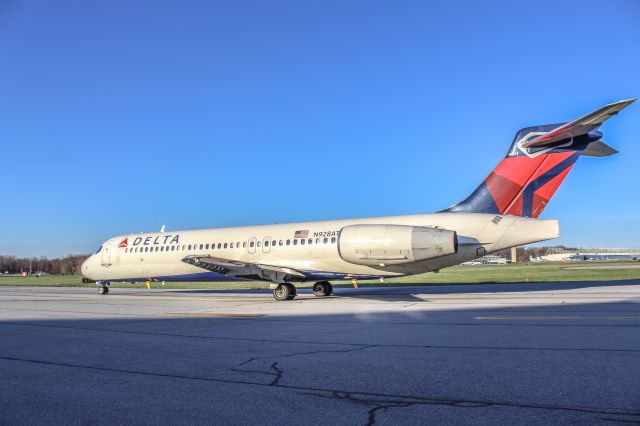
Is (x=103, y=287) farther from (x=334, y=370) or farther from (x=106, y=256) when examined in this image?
(x=334, y=370)

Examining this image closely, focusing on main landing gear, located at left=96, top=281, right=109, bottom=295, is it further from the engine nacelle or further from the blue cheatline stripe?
the blue cheatline stripe

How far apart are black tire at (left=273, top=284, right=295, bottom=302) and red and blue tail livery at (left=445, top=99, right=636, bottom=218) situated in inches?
294

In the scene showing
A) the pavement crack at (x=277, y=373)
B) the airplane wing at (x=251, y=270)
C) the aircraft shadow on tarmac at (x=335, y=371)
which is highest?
the airplane wing at (x=251, y=270)

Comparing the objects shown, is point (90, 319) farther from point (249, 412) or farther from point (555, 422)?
point (555, 422)

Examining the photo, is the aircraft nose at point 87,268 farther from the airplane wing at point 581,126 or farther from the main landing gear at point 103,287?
the airplane wing at point 581,126

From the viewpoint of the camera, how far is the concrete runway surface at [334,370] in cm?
495

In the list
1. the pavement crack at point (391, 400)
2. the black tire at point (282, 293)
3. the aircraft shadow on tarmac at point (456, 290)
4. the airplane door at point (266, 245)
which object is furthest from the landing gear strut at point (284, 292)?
the pavement crack at point (391, 400)

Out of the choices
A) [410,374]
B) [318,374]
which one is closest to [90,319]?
[318,374]

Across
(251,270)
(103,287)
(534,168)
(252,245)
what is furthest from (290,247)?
(103,287)

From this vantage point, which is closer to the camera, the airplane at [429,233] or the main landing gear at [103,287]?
the airplane at [429,233]

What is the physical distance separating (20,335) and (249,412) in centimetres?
827

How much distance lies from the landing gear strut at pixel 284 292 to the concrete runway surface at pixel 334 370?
25.3ft

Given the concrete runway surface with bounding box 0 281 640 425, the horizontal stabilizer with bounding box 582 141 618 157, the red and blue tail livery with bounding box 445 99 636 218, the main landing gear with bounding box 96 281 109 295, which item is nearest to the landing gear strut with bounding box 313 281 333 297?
the red and blue tail livery with bounding box 445 99 636 218

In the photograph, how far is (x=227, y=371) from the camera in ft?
22.9
